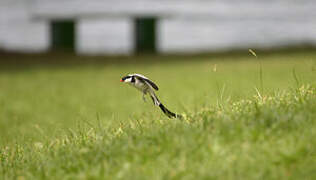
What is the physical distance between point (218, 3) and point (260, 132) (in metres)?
20.6

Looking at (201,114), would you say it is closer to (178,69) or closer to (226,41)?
(178,69)

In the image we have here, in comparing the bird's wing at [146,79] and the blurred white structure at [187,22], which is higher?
the blurred white structure at [187,22]

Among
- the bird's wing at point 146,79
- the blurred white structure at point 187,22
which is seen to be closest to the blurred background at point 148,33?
the blurred white structure at point 187,22

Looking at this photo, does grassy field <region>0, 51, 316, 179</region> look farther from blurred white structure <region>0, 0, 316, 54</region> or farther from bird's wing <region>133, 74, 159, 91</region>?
blurred white structure <region>0, 0, 316, 54</region>

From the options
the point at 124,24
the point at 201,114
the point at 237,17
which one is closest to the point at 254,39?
the point at 237,17

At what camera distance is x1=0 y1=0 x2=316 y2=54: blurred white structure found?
907 inches

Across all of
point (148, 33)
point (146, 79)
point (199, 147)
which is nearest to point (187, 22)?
point (148, 33)

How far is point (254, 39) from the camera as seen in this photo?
2362cm

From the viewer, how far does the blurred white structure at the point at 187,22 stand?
23031 mm

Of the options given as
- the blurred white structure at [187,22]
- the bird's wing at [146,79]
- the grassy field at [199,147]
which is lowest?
the grassy field at [199,147]

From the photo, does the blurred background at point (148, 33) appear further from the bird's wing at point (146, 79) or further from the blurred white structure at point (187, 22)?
the bird's wing at point (146, 79)

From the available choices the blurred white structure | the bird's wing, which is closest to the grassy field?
the bird's wing

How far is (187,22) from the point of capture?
2305 cm

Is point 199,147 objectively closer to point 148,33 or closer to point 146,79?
point 146,79
